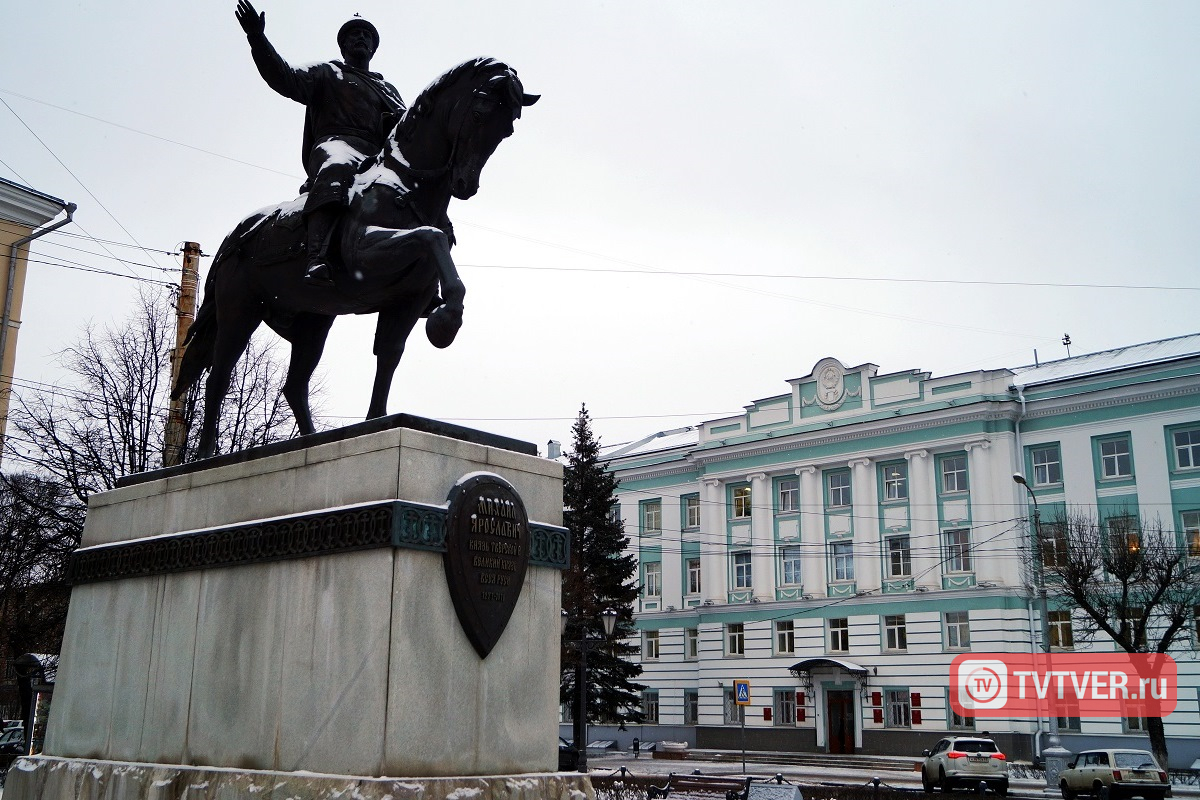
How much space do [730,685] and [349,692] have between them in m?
43.8

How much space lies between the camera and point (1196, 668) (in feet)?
118

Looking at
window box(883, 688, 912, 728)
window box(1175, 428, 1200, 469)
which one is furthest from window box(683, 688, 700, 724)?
window box(1175, 428, 1200, 469)

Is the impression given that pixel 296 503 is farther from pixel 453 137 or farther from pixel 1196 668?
pixel 1196 668

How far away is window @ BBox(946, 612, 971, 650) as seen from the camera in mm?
40625

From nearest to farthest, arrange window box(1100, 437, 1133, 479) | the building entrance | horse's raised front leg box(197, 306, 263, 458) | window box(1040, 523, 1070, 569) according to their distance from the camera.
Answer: horse's raised front leg box(197, 306, 263, 458), window box(1040, 523, 1070, 569), window box(1100, 437, 1133, 479), the building entrance

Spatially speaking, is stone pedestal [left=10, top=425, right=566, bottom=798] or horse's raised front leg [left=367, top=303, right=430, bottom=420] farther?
horse's raised front leg [left=367, top=303, right=430, bottom=420]

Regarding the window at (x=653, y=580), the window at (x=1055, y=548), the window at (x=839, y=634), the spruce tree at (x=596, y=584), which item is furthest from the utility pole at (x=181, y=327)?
the window at (x=653, y=580)

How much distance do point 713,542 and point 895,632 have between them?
9.56 metres

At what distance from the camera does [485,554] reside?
Result: 5.81 m

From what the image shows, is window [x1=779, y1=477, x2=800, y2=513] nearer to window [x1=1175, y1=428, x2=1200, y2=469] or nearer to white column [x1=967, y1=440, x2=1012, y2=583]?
white column [x1=967, y1=440, x2=1012, y2=583]

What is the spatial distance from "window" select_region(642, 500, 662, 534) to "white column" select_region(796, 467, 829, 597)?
336 inches

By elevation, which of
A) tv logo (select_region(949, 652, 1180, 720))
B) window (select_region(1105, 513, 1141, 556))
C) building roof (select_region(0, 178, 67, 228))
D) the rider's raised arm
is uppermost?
building roof (select_region(0, 178, 67, 228))

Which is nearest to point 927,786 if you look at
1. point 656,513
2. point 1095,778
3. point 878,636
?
point 1095,778

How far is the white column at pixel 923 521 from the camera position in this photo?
42.0 meters
